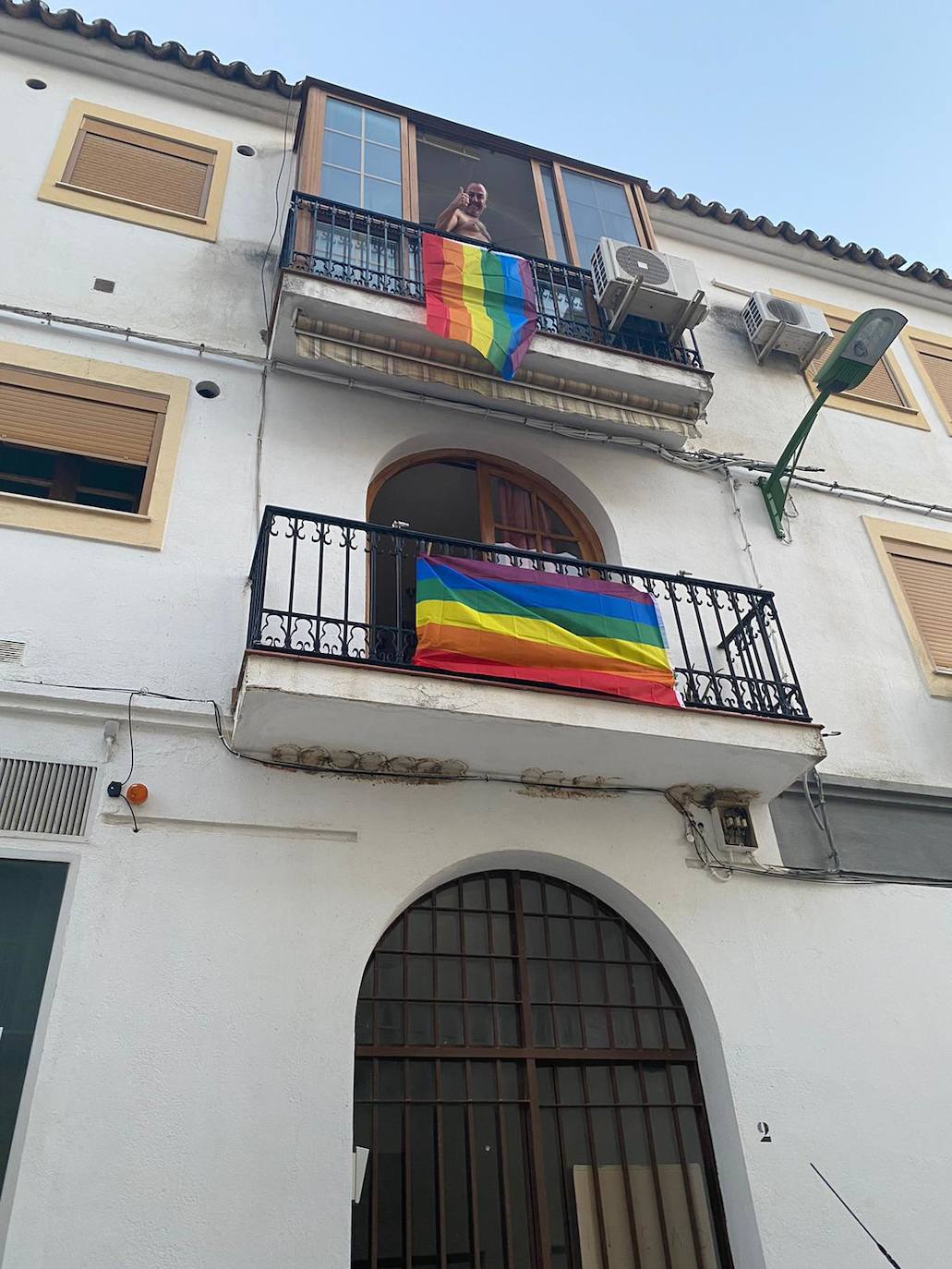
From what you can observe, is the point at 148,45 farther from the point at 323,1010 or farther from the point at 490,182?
the point at 323,1010

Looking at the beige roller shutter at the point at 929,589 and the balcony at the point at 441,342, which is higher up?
the balcony at the point at 441,342

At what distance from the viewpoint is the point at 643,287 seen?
7.90 meters

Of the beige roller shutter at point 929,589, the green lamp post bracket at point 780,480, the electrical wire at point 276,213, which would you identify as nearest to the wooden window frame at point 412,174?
the electrical wire at point 276,213

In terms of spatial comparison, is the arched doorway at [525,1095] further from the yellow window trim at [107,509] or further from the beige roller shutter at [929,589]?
the beige roller shutter at [929,589]

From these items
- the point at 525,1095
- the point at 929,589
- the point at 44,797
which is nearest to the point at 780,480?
the point at 929,589

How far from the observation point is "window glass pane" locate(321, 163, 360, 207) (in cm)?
771

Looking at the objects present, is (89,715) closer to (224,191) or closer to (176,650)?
(176,650)

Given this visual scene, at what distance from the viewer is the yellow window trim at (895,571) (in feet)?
24.9

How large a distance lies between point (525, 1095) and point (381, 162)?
764 centimetres

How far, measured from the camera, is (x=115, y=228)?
761 cm

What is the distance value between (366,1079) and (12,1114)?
178 centimetres

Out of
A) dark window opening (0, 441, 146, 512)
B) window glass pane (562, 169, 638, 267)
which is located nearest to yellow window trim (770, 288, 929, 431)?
window glass pane (562, 169, 638, 267)

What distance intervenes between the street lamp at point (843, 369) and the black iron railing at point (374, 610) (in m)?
1.65

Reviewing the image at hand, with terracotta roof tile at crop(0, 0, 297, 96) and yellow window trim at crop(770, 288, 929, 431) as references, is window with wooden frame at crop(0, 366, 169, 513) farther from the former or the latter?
yellow window trim at crop(770, 288, 929, 431)
